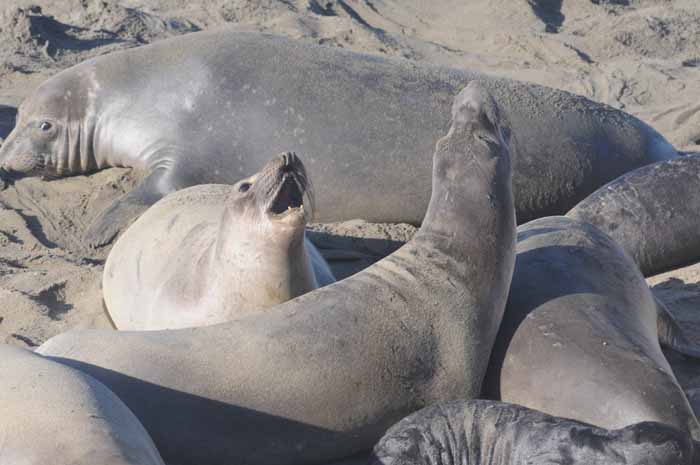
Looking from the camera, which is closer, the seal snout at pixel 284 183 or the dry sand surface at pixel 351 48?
the seal snout at pixel 284 183

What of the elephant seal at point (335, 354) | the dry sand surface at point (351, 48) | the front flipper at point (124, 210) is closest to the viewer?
the elephant seal at point (335, 354)

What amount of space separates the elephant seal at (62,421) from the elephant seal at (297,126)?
9.26 feet

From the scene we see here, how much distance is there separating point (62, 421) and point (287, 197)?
1600 mm

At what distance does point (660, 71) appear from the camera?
9219mm

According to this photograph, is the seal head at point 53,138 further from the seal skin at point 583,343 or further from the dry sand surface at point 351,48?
the seal skin at point 583,343

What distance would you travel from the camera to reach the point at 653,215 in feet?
18.3

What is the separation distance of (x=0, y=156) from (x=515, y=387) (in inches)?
160

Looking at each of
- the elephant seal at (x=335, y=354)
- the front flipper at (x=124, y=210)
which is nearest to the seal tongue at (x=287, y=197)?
the elephant seal at (x=335, y=354)

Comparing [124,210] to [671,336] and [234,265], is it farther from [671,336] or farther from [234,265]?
[671,336]

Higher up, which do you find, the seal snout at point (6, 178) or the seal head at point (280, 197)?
the seal head at point (280, 197)

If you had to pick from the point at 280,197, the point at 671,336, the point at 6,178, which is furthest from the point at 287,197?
the point at 6,178

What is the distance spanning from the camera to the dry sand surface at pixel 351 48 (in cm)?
514

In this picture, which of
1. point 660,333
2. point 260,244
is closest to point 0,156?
point 260,244

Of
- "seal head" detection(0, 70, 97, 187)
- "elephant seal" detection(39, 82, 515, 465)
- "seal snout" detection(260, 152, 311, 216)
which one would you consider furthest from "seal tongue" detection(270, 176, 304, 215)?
"seal head" detection(0, 70, 97, 187)
